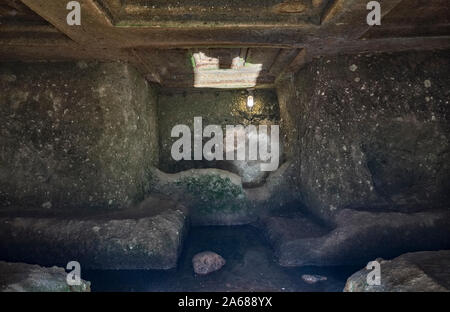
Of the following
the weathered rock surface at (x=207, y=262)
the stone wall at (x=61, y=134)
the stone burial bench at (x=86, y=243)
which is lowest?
the weathered rock surface at (x=207, y=262)

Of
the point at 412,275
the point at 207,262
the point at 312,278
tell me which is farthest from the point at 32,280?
the point at 412,275

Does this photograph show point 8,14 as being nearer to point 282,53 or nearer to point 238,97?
point 282,53

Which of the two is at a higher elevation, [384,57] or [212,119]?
[384,57]

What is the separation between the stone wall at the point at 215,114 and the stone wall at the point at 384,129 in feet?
7.23

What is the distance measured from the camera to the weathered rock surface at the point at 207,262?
330 cm

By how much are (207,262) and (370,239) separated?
2069 mm

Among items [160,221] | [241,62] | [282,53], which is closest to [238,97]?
[241,62]

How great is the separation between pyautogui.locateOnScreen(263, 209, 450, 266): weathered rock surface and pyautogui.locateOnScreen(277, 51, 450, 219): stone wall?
33cm

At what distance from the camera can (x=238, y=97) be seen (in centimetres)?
604

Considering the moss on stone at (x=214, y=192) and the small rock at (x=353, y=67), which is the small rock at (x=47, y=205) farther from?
the small rock at (x=353, y=67)

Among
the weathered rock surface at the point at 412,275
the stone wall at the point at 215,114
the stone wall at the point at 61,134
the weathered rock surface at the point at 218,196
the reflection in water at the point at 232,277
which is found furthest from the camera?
the stone wall at the point at 215,114

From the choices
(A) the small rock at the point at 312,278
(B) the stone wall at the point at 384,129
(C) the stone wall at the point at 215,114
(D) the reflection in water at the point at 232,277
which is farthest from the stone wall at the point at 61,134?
(B) the stone wall at the point at 384,129

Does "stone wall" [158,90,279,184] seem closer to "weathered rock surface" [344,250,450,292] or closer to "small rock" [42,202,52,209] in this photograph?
"small rock" [42,202,52,209]

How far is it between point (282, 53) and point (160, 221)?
9.55ft
